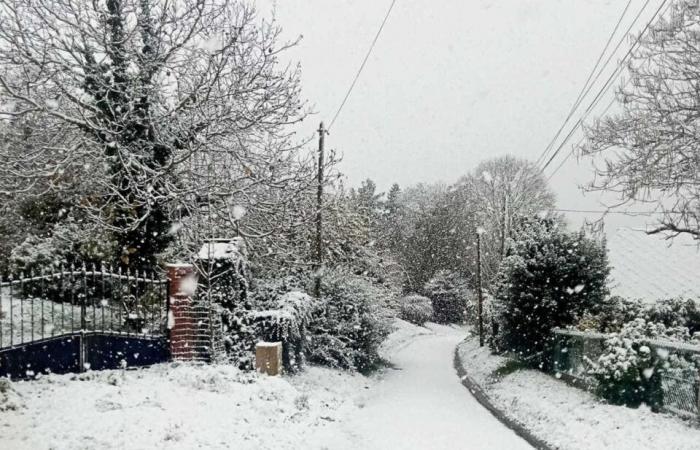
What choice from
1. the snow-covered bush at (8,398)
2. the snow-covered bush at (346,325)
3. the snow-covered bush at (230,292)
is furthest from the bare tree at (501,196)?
the snow-covered bush at (8,398)

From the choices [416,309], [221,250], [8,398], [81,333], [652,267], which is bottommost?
[416,309]

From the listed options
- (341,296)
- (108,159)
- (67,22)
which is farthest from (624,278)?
(67,22)

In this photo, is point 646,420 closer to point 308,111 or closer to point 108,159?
point 308,111

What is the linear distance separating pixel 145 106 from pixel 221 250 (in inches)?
147

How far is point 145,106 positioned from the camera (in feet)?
41.5

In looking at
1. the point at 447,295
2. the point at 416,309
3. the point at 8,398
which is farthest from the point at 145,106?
the point at 447,295

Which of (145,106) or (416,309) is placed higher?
(145,106)

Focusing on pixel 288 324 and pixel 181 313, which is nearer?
pixel 181 313

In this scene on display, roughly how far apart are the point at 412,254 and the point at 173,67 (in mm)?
43947

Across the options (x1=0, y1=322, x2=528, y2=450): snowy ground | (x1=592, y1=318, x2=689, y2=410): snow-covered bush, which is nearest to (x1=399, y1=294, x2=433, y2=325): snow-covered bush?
(x1=0, y1=322, x2=528, y2=450): snowy ground

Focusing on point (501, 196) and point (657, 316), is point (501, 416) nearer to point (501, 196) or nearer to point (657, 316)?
point (657, 316)

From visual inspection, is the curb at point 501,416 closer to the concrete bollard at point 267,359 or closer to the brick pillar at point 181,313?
the concrete bollard at point 267,359

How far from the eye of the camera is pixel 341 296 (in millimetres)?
18969

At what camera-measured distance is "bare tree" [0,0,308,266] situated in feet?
38.6
